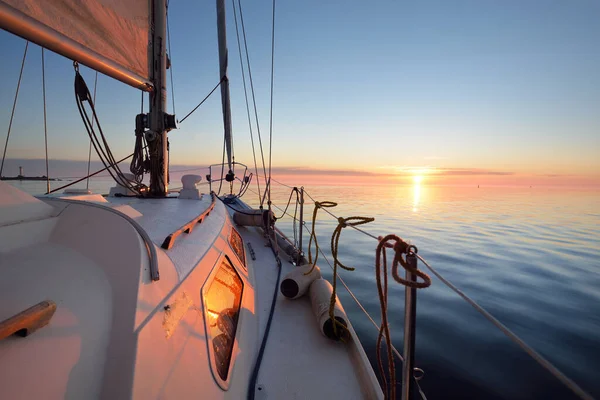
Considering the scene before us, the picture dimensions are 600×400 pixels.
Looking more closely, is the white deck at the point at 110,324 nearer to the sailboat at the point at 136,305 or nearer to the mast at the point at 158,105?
the sailboat at the point at 136,305

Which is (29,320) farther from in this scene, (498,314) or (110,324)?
(498,314)

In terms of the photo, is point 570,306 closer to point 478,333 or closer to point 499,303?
point 499,303

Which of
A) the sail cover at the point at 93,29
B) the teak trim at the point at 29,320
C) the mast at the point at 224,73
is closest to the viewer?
the teak trim at the point at 29,320

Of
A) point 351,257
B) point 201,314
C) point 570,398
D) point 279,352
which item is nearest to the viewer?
point 201,314

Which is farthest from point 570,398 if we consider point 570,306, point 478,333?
point 570,306

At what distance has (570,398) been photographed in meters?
3.57

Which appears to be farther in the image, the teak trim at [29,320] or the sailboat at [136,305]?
the sailboat at [136,305]

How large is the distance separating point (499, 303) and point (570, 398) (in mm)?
2690

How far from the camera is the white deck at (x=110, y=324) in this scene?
1.08 meters

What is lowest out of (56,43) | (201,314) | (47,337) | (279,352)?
(279,352)

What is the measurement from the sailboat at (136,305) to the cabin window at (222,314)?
0.02m

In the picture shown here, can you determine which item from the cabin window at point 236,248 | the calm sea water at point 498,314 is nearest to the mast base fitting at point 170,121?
the cabin window at point 236,248

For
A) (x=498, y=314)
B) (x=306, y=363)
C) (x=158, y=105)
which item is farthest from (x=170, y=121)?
(x=498, y=314)

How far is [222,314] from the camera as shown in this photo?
267cm
